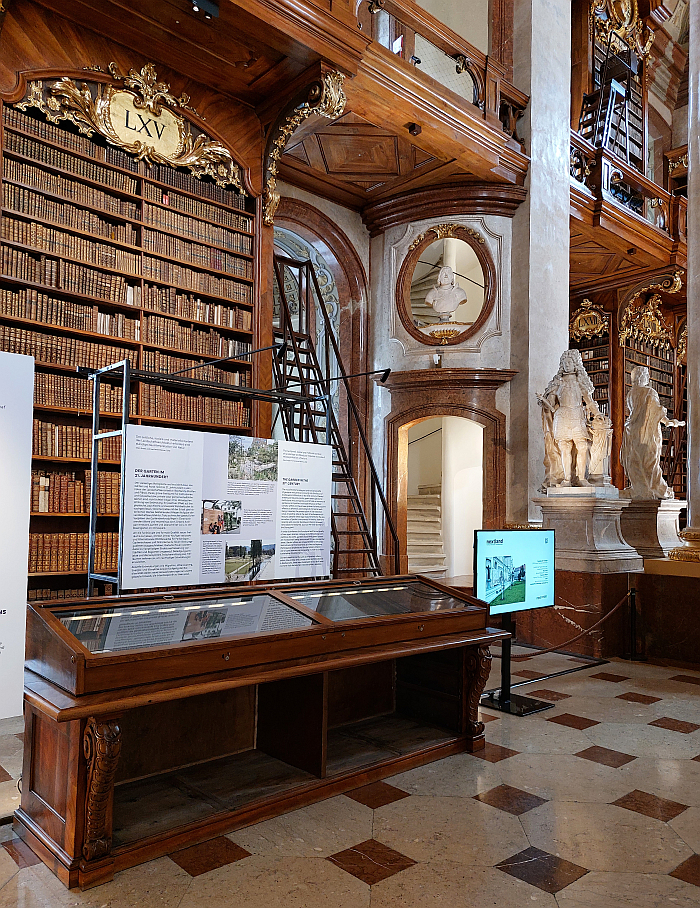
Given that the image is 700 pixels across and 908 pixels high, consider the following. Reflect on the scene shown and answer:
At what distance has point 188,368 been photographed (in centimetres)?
509

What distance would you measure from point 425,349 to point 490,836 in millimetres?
6500

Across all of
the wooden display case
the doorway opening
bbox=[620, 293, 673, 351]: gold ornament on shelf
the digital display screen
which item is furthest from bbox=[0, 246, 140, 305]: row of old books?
bbox=[620, 293, 673, 351]: gold ornament on shelf

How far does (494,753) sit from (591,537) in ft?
10.5

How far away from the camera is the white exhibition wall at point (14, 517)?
132 inches

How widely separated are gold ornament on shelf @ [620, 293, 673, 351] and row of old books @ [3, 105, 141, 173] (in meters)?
9.08

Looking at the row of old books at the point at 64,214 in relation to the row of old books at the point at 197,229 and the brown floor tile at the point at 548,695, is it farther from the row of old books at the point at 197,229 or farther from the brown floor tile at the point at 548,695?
the brown floor tile at the point at 548,695

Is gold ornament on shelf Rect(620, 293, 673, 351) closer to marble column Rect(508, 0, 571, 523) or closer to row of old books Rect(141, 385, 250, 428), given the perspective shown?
marble column Rect(508, 0, 571, 523)

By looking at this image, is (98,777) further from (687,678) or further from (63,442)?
(687,678)

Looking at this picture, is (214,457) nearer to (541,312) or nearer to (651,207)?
(541,312)

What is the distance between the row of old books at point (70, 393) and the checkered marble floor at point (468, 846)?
6.78ft

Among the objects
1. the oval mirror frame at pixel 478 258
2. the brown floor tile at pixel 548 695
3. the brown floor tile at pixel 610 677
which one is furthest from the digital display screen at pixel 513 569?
the oval mirror frame at pixel 478 258

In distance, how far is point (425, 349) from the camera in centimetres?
866

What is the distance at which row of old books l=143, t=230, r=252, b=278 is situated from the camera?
5.44 metres

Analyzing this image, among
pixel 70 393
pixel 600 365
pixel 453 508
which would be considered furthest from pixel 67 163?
pixel 600 365
